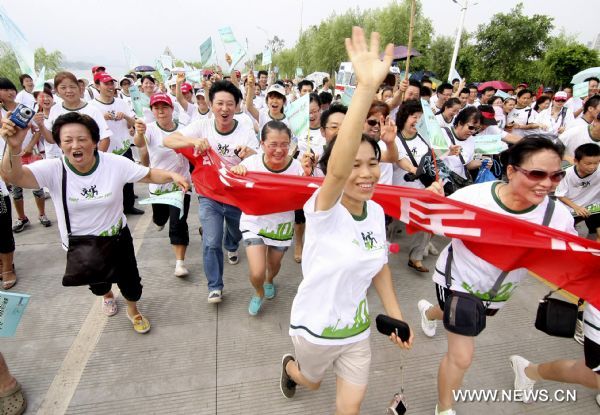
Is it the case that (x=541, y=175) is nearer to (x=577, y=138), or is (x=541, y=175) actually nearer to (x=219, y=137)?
(x=219, y=137)

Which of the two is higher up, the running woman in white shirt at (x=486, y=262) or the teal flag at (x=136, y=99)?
the teal flag at (x=136, y=99)

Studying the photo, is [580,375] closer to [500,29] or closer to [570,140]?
[570,140]

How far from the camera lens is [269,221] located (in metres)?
3.18

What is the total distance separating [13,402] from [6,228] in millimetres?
2206

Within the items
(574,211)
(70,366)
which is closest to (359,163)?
(70,366)

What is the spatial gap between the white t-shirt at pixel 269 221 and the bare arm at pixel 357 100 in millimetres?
1710

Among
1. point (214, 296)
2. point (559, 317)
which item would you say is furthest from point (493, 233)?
point (214, 296)

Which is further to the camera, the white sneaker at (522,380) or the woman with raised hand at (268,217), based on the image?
the woman with raised hand at (268,217)

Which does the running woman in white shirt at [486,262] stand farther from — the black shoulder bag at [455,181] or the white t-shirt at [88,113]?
the white t-shirt at [88,113]

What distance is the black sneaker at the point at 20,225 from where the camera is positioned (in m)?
5.15

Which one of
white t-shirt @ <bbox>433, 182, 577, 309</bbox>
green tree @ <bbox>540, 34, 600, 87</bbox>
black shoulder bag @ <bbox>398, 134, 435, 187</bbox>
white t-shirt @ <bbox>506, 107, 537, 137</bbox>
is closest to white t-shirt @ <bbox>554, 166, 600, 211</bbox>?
black shoulder bag @ <bbox>398, 134, 435, 187</bbox>

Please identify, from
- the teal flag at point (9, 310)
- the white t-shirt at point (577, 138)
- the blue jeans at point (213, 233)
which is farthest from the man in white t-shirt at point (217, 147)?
the white t-shirt at point (577, 138)

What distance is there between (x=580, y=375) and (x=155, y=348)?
10.6 feet

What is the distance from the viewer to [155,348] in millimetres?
3021
